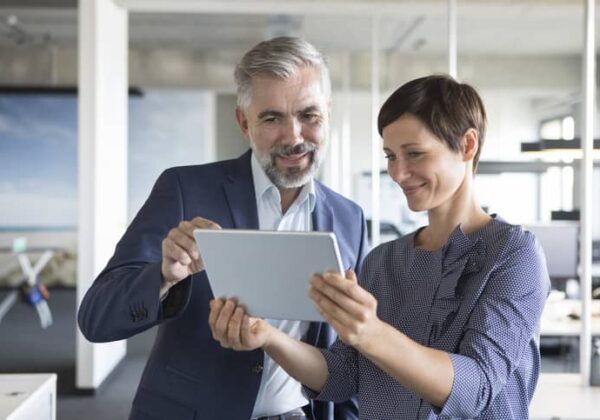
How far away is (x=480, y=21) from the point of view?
394 inches

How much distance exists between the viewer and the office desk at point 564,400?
3029 mm

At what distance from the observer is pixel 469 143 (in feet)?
4.83

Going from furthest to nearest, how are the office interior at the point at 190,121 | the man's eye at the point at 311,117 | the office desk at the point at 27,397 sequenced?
the office interior at the point at 190,121, the office desk at the point at 27,397, the man's eye at the point at 311,117

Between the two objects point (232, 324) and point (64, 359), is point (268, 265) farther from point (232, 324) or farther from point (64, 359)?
point (64, 359)

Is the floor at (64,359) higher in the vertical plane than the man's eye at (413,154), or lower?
lower

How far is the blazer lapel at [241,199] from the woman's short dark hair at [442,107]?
51 centimetres

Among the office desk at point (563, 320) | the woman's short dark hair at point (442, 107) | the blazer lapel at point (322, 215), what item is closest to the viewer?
the woman's short dark hair at point (442, 107)

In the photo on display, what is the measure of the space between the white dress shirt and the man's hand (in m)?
0.32

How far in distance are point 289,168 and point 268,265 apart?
1.85 feet

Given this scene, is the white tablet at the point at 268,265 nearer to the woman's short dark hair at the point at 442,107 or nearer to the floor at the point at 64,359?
the woman's short dark hair at the point at 442,107

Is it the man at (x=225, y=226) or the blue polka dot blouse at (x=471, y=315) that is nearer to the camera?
the blue polka dot blouse at (x=471, y=315)

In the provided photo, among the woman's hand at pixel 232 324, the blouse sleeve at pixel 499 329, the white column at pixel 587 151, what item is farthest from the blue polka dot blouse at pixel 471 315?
the white column at pixel 587 151

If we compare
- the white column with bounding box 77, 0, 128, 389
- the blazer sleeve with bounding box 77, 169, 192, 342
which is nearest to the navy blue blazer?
the blazer sleeve with bounding box 77, 169, 192, 342

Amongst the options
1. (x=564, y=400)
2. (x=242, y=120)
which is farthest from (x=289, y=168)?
(x=564, y=400)
